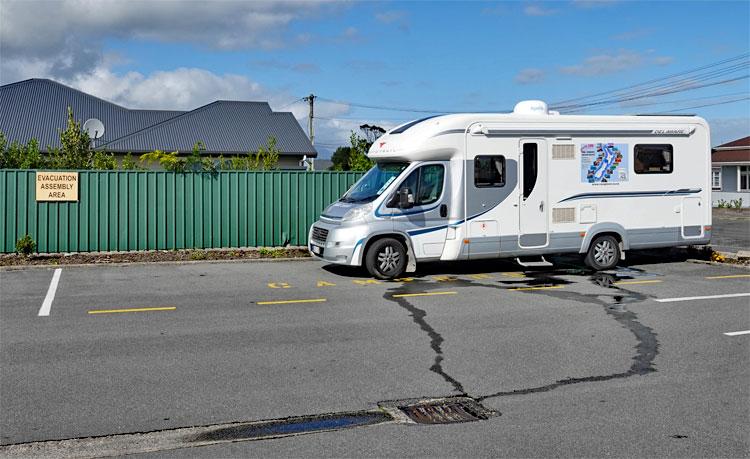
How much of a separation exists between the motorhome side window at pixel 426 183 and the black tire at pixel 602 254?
3.43m

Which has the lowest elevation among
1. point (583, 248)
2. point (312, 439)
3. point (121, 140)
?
point (312, 439)

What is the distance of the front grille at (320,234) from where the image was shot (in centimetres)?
1458

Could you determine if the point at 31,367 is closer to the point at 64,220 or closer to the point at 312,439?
the point at 312,439

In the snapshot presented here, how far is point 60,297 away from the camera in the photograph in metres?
12.2

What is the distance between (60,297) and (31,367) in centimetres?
467

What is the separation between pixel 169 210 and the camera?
1847 centimetres

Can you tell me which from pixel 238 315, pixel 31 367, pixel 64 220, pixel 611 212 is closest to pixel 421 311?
pixel 238 315

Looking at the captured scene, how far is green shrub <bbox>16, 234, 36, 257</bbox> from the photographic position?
55.5 ft

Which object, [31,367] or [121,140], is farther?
[121,140]

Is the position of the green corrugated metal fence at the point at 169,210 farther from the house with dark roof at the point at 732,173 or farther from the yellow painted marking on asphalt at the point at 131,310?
the house with dark roof at the point at 732,173

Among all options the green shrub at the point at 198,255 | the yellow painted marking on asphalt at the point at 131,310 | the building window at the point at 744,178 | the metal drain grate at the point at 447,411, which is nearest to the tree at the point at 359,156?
the green shrub at the point at 198,255

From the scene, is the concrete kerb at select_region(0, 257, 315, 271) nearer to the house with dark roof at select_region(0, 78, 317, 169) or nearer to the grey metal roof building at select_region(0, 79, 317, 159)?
the house with dark roof at select_region(0, 78, 317, 169)

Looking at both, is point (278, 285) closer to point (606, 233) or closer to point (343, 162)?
point (606, 233)

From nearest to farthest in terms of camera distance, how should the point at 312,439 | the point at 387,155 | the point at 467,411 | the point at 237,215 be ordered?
the point at 312,439 → the point at 467,411 → the point at 387,155 → the point at 237,215
